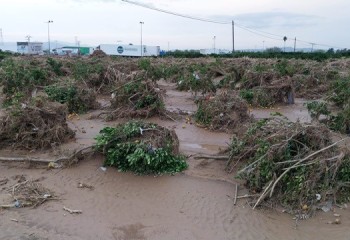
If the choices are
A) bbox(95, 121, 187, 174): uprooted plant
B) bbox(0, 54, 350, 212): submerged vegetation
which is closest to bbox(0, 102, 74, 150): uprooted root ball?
bbox(0, 54, 350, 212): submerged vegetation

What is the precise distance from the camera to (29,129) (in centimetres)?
750

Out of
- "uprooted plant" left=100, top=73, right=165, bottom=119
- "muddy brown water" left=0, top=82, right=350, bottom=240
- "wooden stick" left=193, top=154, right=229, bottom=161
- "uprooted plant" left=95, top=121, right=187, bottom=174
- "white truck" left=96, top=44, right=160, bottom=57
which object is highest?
"white truck" left=96, top=44, right=160, bottom=57

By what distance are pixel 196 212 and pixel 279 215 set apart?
110 cm

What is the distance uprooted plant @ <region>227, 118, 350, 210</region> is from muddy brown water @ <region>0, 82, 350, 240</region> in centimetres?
25

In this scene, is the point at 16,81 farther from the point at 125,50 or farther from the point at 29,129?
the point at 125,50

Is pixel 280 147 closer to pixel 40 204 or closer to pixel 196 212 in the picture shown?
pixel 196 212

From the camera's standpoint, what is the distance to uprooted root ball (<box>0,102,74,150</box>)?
24.3ft

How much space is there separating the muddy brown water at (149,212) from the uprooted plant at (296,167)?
9.9 inches

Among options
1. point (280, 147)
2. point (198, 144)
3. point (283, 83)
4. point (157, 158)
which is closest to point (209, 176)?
point (157, 158)

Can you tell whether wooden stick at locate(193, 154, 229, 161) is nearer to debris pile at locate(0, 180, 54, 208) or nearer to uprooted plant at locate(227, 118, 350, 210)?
uprooted plant at locate(227, 118, 350, 210)

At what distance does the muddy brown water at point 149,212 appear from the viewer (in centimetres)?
466

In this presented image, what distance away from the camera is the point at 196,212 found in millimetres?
5211

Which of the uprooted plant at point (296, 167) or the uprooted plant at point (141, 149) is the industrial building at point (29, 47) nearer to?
the uprooted plant at point (141, 149)

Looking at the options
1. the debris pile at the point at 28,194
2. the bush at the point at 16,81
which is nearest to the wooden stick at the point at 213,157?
the debris pile at the point at 28,194
